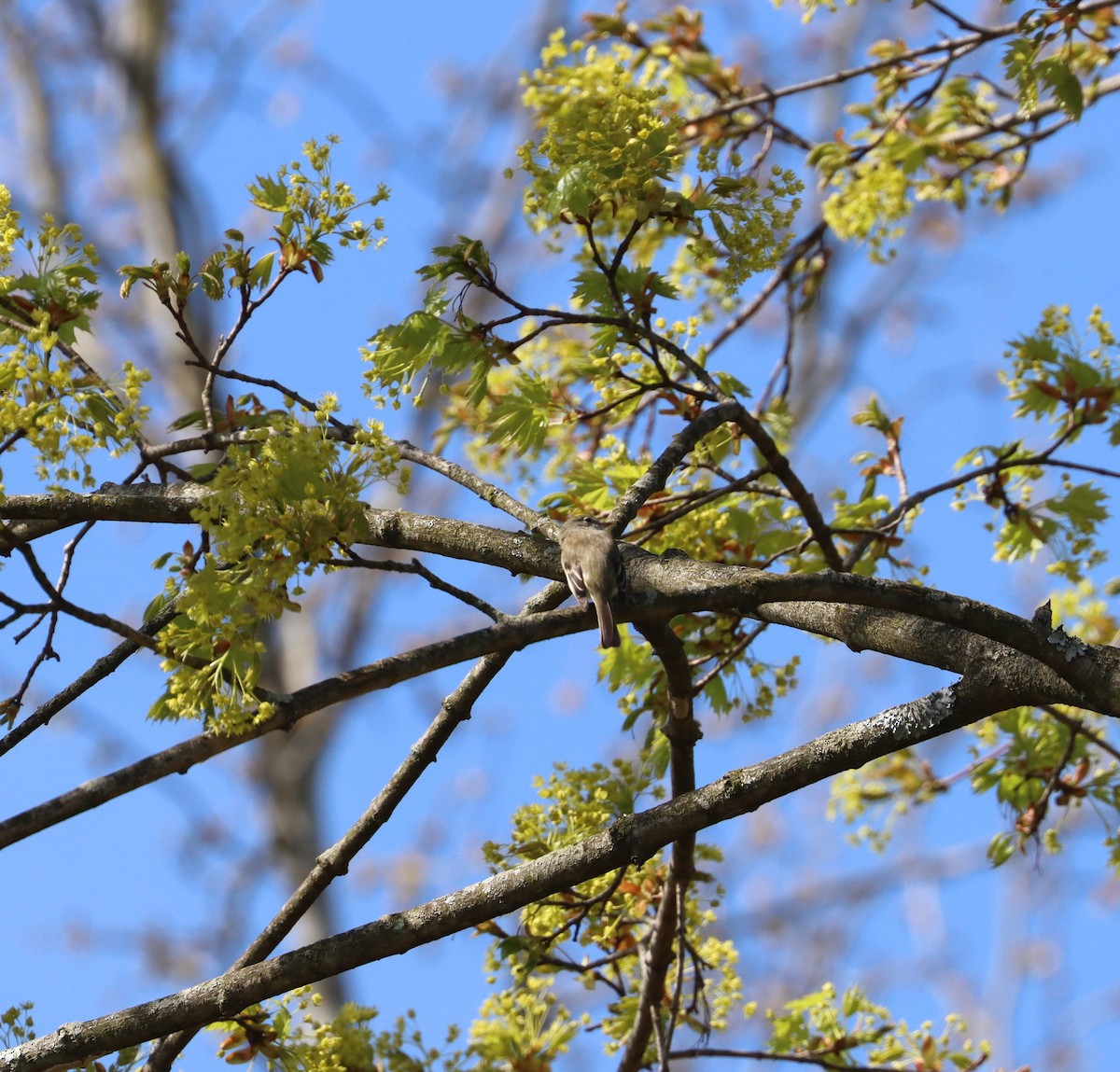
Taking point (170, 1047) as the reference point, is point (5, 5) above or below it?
above

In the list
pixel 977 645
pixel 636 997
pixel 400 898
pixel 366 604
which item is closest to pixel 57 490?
pixel 977 645

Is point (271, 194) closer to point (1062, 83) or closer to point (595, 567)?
point (595, 567)

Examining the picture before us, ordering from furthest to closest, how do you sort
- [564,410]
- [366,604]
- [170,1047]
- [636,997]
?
[366,604] → [636,997] → [564,410] → [170,1047]

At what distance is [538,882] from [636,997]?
140cm

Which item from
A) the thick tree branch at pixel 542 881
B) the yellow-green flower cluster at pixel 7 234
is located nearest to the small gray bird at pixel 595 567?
the thick tree branch at pixel 542 881

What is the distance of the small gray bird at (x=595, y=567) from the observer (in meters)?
2.33

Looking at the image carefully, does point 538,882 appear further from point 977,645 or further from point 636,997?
point 636,997

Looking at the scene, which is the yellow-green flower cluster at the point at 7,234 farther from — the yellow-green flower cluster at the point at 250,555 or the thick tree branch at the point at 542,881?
the thick tree branch at the point at 542,881

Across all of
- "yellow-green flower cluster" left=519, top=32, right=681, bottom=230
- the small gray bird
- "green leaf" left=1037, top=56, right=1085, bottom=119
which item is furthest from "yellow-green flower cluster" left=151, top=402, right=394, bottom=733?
"green leaf" left=1037, top=56, right=1085, bottom=119

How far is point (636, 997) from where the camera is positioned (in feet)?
11.2

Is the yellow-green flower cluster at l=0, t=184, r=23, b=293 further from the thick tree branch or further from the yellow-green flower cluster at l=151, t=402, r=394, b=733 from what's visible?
the thick tree branch

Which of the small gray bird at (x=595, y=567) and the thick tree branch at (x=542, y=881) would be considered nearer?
the thick tree branch at (x=542, y=881)

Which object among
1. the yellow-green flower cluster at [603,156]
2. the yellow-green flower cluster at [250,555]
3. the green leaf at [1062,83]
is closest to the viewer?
the yellow-green flower cluster at [250,555]

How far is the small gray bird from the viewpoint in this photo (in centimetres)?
233
